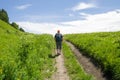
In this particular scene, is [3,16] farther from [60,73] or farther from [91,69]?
[60,73]

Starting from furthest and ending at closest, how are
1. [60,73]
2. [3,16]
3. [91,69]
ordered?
1. [3,16]
2. [91,69]
3. [60,73]

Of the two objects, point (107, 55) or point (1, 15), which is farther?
point (1, 15)

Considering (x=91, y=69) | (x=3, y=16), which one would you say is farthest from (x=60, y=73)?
(x=3, y=16)

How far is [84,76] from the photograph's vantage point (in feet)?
65.4

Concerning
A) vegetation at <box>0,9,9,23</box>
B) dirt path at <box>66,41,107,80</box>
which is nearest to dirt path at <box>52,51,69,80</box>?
dirt path at <box>66,41,107,80</box>

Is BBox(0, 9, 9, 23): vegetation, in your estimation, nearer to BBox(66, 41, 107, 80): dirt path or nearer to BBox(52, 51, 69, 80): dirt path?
BBox(66, 41, 107, 80): dirt path

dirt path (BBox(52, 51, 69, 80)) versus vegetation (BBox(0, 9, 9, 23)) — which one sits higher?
vegetation (BBox(0, 9, 9, 23))

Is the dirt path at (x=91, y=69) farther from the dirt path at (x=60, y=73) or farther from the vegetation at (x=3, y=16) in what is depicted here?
the vegetation at (x=3, y=16)

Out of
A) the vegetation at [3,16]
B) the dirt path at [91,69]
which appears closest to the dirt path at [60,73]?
the dirt path at [91,69]

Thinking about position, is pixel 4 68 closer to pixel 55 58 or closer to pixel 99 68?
pixel 99 68

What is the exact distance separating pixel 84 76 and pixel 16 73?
539cm

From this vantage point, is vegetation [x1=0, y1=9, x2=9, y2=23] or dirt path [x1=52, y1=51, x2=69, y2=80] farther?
vegetation [x1=0, y1=9, x2=9, y2=23]

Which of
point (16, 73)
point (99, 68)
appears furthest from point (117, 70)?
point (16, 73)

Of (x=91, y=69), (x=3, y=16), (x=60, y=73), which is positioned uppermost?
(x=3, y=16)
